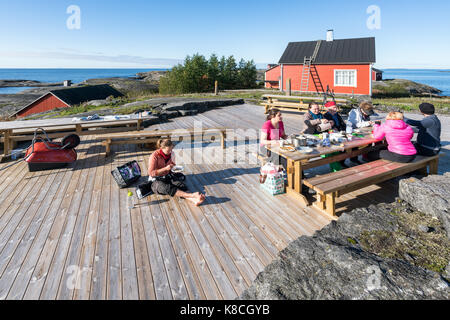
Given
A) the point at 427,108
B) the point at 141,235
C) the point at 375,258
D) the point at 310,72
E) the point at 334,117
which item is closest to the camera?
the point at 375,258

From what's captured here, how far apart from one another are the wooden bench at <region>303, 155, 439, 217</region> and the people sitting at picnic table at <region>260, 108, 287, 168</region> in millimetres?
1101

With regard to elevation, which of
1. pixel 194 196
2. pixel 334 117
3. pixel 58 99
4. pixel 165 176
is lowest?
pixel 194 196

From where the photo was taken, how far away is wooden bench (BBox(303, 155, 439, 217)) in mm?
3697

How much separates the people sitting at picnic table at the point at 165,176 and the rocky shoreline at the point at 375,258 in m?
2.17

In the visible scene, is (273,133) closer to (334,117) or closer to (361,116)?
(334,117)

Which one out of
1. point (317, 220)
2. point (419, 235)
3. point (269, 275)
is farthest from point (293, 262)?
point (317, 220)

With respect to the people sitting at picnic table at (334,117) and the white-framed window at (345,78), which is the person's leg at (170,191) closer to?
the people sitting at picnic table at (334,117)

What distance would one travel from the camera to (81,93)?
98.4 ft

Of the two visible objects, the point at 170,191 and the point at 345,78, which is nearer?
the point at 170,191

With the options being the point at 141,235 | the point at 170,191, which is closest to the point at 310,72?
the point at 170,191

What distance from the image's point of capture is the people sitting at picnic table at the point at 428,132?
4.57 m

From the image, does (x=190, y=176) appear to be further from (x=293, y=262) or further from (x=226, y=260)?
(x=293, y=262)

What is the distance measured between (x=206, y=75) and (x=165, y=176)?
29097mm

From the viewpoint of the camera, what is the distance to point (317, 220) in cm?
377
